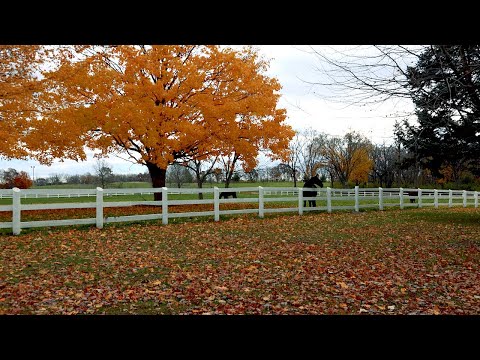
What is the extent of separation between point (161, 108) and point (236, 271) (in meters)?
9.52

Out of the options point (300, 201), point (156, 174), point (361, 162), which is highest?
point (361, 162)

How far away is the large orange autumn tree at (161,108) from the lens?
1256cm

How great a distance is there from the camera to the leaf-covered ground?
166 inches

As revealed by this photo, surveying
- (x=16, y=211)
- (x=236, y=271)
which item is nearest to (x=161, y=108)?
(x=16, y=211)

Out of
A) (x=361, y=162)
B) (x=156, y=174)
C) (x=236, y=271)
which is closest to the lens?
(x=236, y=271)

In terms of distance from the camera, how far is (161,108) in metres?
13.9

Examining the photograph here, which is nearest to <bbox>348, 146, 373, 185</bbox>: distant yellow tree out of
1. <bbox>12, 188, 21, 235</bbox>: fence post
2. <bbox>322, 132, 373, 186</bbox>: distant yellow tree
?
<bbox>322, 132, 373, 186</bbox>: distant yellow tree

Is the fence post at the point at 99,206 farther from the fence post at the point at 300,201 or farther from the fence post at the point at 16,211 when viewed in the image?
the fence post at the point at 300,201

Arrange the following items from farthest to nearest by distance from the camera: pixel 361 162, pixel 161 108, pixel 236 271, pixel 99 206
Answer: pixel 361 162 < pixel 161 108 < pixel 99 206 < pixel 236 271

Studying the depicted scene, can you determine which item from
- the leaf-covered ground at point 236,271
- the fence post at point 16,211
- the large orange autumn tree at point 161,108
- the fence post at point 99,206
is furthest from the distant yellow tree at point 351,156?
the fence post at point 16,211

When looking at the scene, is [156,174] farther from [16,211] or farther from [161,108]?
[16,211]

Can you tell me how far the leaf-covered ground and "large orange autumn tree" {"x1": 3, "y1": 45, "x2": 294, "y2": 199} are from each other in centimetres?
451

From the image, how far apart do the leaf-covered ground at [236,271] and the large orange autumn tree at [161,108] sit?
178 inches
